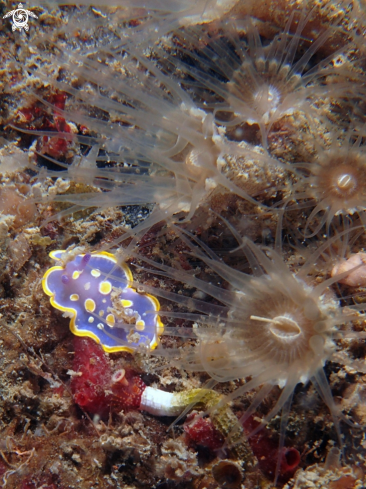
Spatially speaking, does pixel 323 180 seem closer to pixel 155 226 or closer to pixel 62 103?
pixel 155 226

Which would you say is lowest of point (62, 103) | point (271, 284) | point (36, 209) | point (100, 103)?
point (271, 284)

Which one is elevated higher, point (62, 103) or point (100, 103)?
point (62, 103)

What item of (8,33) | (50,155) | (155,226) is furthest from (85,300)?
(8,33)

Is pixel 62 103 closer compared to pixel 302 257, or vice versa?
pixel 302 257

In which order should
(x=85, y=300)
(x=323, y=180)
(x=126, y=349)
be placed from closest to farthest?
1. (x=323, y=180)
2. (x=126, y=349)
3. (x=85, y=300)

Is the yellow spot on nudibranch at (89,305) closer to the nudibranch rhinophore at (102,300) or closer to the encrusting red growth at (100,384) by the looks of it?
the nudibranch rhinophore at (102,300)

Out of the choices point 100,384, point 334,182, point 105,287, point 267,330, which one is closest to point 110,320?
point 105,287

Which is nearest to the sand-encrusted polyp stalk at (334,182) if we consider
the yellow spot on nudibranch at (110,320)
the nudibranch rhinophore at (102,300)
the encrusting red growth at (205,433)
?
the nudibranch rhinophore at (102,300)
